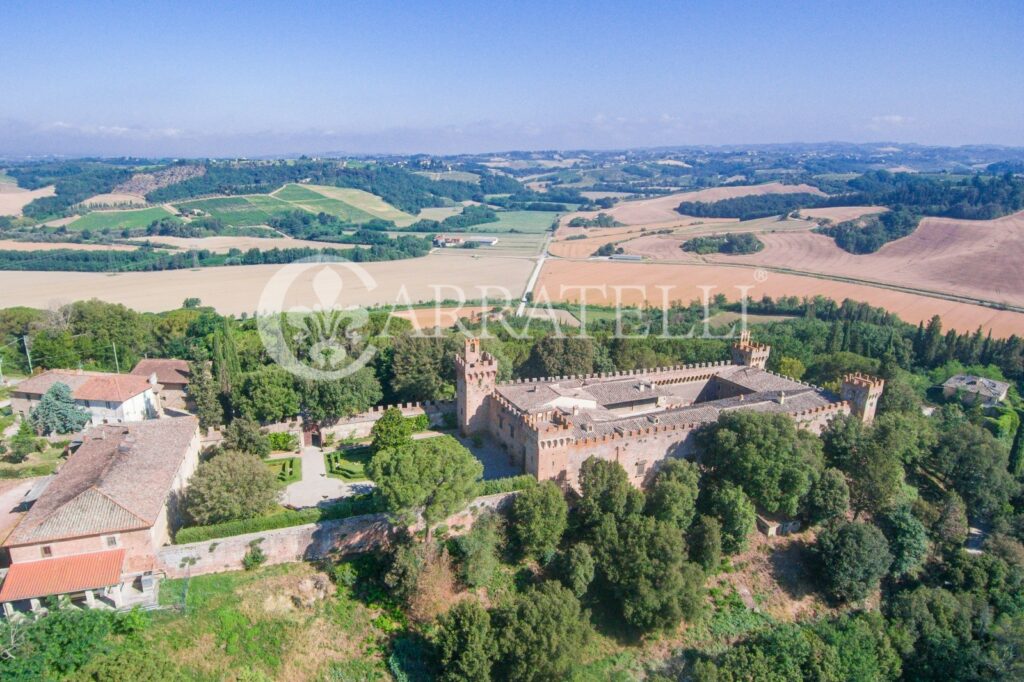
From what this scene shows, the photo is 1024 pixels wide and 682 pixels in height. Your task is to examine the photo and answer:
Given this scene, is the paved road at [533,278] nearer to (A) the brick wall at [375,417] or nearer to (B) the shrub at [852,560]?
(A) the brick wall at [375,417]

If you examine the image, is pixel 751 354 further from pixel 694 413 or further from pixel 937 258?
pixel 937 258

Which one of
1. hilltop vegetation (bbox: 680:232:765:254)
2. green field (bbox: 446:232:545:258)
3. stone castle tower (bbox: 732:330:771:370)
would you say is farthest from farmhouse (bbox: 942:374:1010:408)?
green field (bbox: 446:232:545:258)

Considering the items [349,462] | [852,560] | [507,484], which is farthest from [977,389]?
[349,462]

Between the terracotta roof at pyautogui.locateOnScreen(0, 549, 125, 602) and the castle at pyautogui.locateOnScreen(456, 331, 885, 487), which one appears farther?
the castle at pyautogui.locateOnScreen(456, 331, 885, 487)

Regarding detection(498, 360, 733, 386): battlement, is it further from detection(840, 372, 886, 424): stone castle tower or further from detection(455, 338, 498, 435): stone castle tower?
detection(840, 372, 886, 424): stone castle tower

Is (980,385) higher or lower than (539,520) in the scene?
lower

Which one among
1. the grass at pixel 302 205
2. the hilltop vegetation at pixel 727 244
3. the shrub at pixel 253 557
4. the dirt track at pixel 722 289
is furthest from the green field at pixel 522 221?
the shrub at pixel 253 557

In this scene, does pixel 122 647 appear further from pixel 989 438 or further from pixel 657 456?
pixel 989 438
